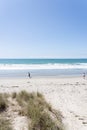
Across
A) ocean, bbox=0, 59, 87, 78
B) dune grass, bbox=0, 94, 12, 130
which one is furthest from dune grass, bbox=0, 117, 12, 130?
ocean, bbox=0, 59, 87, 78

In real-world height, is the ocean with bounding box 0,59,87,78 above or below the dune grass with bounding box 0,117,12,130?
below

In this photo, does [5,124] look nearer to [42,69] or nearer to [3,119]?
[3,119]

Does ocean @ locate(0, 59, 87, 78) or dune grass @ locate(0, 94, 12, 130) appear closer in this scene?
dune grass @ locate(0, 94, 12, 130)

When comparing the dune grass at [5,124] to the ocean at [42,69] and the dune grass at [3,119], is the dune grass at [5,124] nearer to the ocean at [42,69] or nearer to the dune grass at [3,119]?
the dune grass at [3,119]

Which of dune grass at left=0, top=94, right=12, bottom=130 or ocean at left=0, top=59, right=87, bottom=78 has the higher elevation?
dune grass at left=0, top=94, right=12, bottom=130

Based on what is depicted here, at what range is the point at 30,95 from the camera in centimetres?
823

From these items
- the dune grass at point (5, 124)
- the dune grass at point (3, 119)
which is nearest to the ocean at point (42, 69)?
the dune grass at point (3, 119)

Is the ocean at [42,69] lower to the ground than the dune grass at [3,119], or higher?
lower

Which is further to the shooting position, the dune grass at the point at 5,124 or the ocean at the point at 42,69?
the ocean at the point at 42,69

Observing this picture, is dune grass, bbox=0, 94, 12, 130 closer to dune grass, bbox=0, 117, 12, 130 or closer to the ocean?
dune grass, bbox=0, 117, 12, 130

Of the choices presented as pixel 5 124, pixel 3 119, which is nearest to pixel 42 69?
pixel 3 119

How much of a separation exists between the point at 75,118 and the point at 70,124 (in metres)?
0.84

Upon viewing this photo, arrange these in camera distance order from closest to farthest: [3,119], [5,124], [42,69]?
[5,124]
[3,119]
[42,69]

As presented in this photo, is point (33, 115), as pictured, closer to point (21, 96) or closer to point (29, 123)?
point (29, 123)
